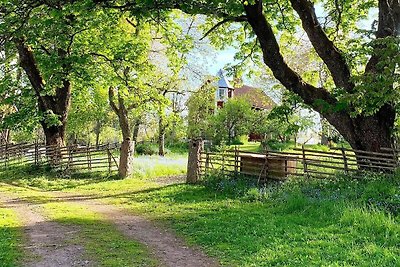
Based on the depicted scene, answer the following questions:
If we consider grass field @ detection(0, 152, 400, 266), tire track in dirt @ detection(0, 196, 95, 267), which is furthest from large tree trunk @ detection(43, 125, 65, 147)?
tire track in dirt @ detection(0, 196, 95, 267)

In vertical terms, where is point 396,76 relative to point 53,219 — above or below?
above

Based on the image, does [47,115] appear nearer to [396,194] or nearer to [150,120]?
[396,194]

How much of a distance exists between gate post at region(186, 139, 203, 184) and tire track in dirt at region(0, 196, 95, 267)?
19.4ft

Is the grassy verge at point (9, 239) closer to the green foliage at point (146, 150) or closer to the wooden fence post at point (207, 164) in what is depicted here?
the wooden fence post at point (207, 164)

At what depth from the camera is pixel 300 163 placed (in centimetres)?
1416

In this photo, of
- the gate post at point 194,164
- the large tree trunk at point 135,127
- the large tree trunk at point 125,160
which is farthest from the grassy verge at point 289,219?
the large tree trunk at point 135,127

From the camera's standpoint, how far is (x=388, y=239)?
702cm

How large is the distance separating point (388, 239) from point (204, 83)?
Result: 28498 millimetres

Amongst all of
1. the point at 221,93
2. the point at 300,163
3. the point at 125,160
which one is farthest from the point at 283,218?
the point at 221,93

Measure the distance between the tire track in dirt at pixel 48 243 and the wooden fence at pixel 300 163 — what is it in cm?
657

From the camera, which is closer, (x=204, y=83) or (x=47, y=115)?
(x=47, y=115)

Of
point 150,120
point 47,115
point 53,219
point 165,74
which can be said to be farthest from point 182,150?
point 53,219

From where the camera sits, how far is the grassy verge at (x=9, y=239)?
266 inches

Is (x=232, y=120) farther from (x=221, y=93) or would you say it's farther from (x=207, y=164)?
(x=207, y=164)
